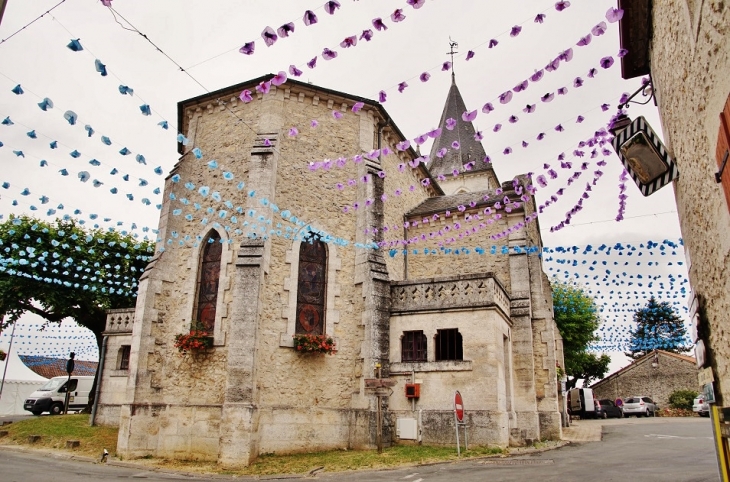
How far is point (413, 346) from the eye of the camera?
1318 centimetres

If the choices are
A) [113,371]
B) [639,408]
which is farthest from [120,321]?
[639,408]

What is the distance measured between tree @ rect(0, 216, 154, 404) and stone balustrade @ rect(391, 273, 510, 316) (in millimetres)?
11943

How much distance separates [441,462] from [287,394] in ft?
13.1

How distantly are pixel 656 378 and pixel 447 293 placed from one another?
30268 mm

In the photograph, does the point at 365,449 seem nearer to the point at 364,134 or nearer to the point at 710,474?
the point at 710,474

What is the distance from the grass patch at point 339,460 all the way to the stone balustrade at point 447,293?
Result: 11.3 ft

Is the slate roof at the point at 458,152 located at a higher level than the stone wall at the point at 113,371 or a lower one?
higher

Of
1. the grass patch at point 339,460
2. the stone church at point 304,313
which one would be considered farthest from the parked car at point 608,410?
the grass patch at point 339,460

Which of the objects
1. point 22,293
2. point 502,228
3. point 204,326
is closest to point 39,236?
point 22,293

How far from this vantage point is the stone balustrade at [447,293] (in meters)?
12.7

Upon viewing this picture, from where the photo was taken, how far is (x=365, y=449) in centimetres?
1198

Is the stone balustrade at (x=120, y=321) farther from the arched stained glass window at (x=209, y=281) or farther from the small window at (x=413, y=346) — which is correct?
the small window at (x=413, y=346)

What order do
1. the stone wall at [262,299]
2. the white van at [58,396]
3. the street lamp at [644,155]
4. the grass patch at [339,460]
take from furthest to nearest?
the white van at [58,396] < the stone wall at [262,299] < the grass patch at [339,460] < the street lamp at [644,155]

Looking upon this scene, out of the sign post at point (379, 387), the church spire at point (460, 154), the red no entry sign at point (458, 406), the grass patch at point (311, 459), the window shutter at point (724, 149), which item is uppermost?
the church spire at point (460, 154)
